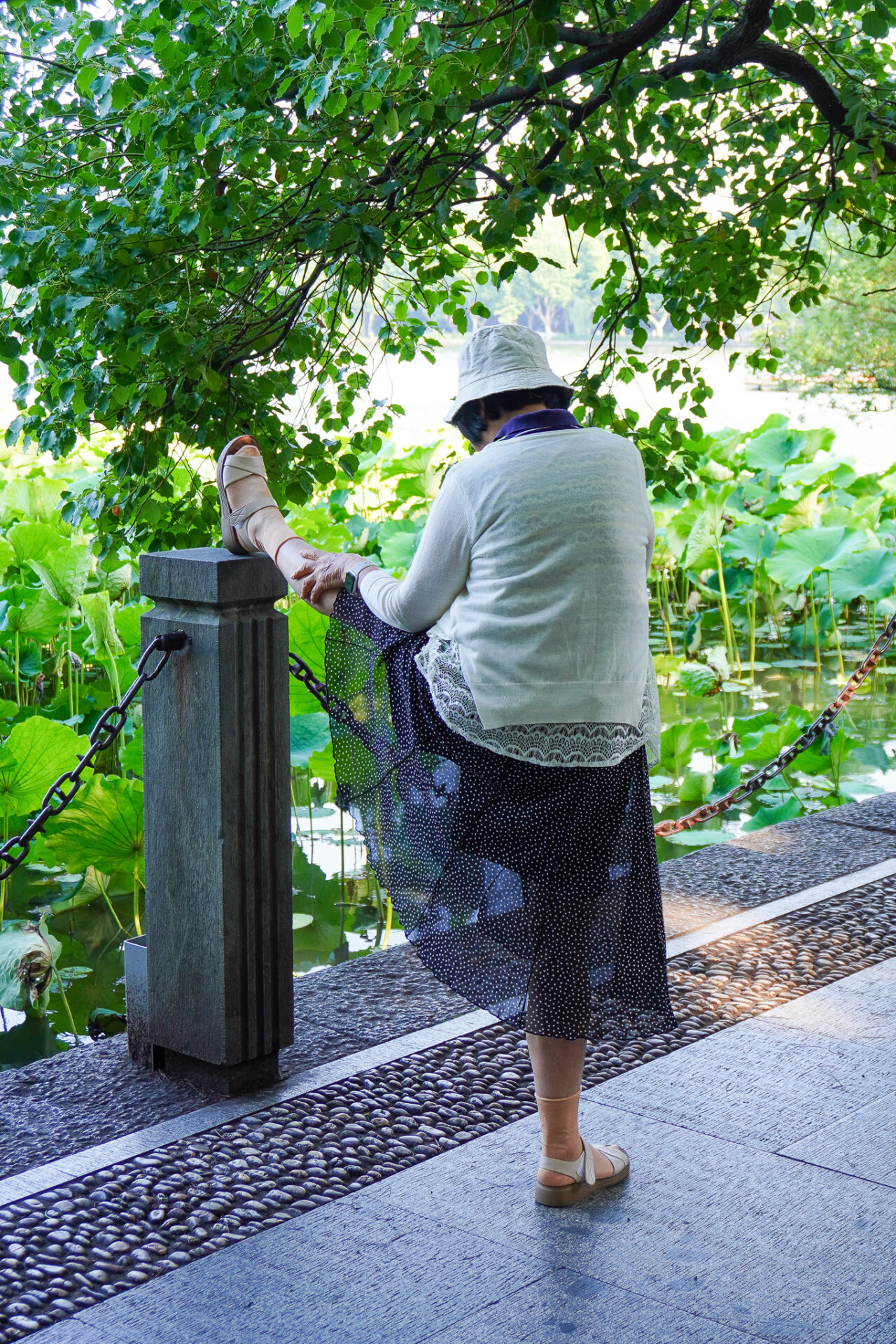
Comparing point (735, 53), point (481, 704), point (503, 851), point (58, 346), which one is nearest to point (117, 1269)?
point (503, 851)

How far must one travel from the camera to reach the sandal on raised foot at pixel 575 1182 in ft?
7.28

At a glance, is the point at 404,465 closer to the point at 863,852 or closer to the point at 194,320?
the point at 863,852

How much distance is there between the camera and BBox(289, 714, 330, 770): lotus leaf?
4.71 metres

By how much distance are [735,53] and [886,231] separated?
1176 millimetres

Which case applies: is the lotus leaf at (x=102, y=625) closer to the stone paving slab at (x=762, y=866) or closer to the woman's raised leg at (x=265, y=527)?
the stone paving slab at (x=762, y=866)

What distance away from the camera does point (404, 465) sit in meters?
8.62

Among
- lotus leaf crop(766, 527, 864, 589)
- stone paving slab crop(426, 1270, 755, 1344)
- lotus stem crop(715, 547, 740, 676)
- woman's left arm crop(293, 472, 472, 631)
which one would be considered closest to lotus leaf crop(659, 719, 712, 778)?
lotus leaf crop(766, 527, 864, 589)

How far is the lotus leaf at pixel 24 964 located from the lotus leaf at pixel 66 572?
192cm

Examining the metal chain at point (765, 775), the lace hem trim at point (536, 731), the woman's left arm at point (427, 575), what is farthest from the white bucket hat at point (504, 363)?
the metal chain at point (765, 775)

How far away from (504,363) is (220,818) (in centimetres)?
99

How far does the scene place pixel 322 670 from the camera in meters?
4.68

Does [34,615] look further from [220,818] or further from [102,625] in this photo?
[220,818]

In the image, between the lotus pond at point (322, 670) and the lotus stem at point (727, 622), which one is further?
the lotus stem at point (727, 622)

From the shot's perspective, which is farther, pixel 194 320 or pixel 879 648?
pixel 879 648
